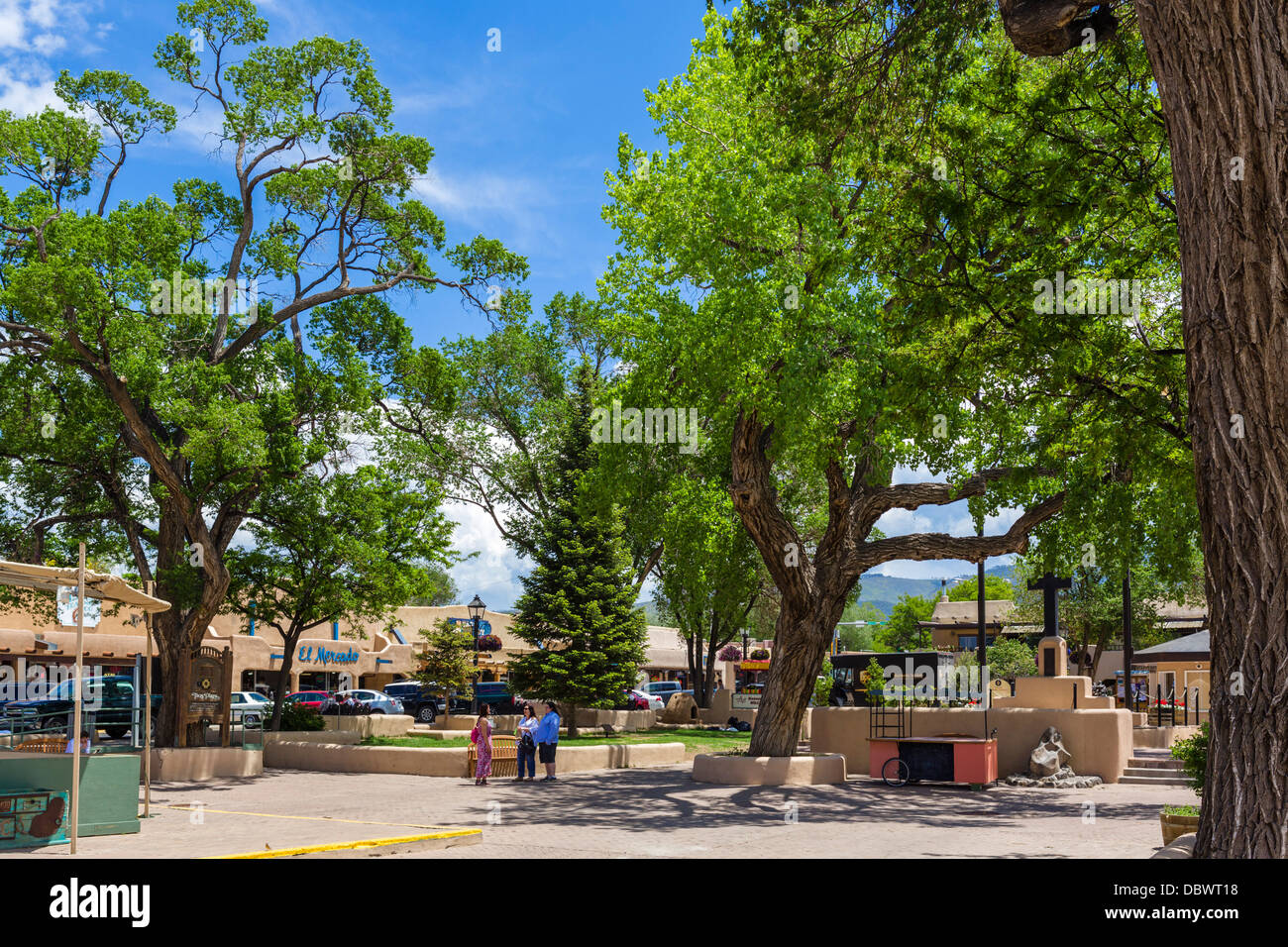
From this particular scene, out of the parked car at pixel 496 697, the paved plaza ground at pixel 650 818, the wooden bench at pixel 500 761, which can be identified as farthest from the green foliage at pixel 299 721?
the parked car at pixel 496 697

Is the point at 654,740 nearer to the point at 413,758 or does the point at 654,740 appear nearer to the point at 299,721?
the point at 413,758

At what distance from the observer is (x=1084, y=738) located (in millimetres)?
23734

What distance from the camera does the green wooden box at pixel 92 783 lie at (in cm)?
1252

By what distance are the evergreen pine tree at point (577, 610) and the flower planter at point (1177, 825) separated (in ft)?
80.1

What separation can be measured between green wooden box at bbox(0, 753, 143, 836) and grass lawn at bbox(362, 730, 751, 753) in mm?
15773

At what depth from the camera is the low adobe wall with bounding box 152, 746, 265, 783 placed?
2300 centimetres

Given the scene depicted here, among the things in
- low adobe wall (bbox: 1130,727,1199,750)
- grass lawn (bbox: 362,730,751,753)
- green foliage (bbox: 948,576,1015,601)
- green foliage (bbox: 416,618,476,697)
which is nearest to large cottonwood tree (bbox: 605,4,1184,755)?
grass lawn (bbox: 362,730,751,753)

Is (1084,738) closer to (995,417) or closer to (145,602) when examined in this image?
(995,417)

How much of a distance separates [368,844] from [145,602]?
6.08 m

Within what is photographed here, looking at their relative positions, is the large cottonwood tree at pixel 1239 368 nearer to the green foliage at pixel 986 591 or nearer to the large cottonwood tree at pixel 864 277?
the large cottonwood tree at pixel 864 277

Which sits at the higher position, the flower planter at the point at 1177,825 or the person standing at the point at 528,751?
the flower planter at the point at 1177,825

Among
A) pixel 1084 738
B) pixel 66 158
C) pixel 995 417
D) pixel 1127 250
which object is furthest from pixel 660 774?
pixel 66 158

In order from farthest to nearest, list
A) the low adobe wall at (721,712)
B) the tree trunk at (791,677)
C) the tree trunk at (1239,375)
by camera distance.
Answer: the low adobe wall at (721,712) → the tree trunk at (791,677) → the tree trunk at (1239,375)

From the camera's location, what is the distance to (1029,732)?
24125 millimetres
